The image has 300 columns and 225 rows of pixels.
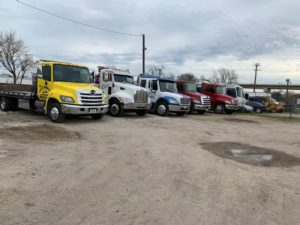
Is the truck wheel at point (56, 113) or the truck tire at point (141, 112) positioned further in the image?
the truck tire at point (141, 112)

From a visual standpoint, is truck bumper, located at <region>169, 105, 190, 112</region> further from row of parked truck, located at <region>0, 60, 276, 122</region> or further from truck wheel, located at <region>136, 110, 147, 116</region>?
truck wheel, located at <region>136, 110, 147, 116</region>

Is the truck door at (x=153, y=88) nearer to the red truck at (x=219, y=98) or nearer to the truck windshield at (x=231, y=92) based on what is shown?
the red truck at (x=219, y=98)

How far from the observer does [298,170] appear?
7.05 m

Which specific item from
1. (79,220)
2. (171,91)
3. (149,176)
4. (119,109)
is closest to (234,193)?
(149,176)

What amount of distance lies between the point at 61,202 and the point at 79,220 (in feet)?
2.17

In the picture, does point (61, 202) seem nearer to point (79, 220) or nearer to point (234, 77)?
point (79, 220)

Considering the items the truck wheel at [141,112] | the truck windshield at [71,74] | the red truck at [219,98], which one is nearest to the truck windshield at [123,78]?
the truck wheel at [141,112]

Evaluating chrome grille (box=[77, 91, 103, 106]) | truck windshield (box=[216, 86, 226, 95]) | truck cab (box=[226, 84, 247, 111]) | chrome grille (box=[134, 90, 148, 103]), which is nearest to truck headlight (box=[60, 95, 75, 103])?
chrome grille (box=[77, 91, 103, 106])

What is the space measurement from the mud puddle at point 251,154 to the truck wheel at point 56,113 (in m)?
6.04

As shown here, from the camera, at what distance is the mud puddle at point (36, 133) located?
940 cm

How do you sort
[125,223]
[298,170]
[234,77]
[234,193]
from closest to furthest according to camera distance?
[125,223], [234,193], [298,170], [234,77]

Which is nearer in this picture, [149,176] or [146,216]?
[146,216]

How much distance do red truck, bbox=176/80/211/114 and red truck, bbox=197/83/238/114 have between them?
102 inches

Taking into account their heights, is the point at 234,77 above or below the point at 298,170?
above
